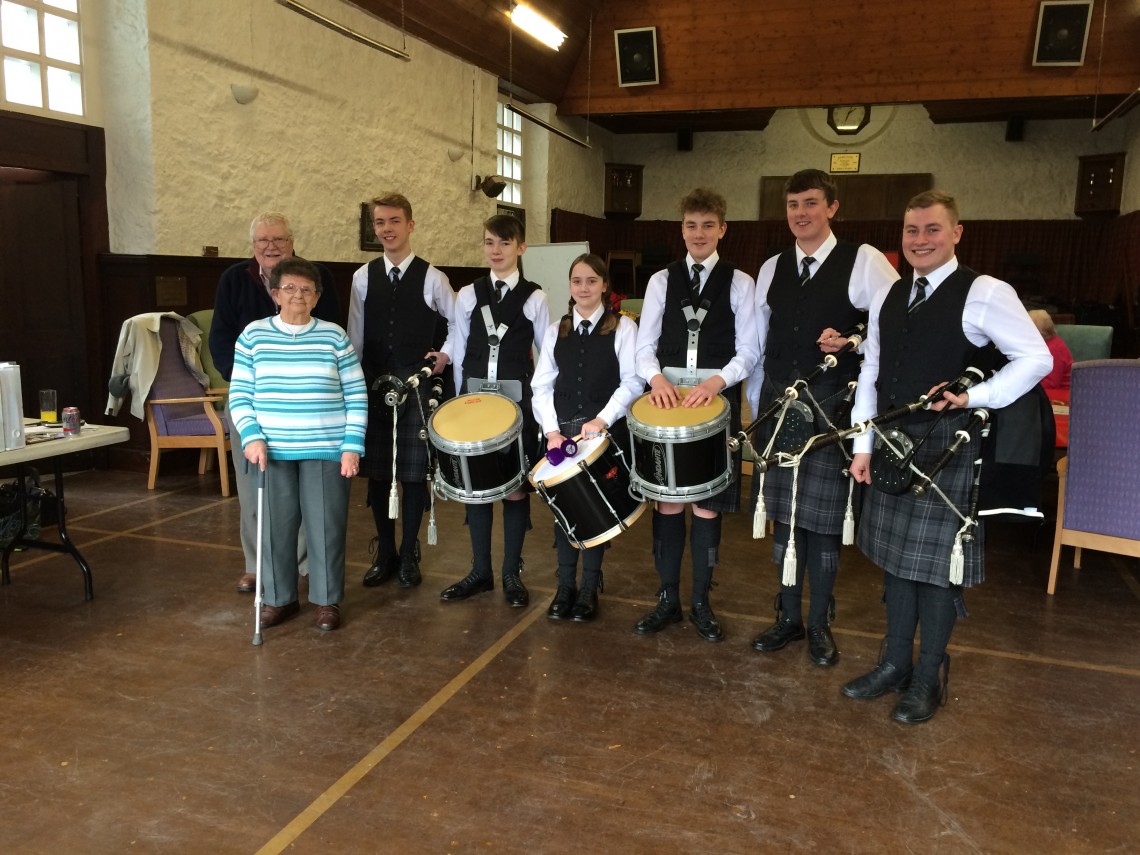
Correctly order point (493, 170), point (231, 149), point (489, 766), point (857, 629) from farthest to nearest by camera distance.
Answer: point (493, 170) < point (231, 149) < point (857, 629) < point (489, 766)

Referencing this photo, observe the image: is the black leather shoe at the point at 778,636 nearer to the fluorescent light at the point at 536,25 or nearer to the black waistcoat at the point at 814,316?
the black waistcoat at the point at 814,316

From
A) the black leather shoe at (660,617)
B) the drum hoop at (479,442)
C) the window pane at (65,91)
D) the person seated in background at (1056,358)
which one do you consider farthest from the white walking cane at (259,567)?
the person seated in background at (1056,358)

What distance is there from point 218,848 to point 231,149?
5.46 meters

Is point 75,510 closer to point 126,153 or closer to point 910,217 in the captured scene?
point 126,153

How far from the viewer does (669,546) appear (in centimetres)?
311

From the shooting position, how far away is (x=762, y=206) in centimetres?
1406

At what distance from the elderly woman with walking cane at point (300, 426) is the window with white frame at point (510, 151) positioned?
317 inches

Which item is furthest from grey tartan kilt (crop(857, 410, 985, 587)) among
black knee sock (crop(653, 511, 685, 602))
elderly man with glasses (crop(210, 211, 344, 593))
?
elderly man with glasses (crop(210, 211, 344, 593))

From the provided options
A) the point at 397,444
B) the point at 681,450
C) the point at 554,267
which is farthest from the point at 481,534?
the point at 554,267

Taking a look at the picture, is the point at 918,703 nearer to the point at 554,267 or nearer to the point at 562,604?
the point at 562,604

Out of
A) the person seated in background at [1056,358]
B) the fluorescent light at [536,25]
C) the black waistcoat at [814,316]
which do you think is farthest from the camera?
the fluorescent light at [536,25]

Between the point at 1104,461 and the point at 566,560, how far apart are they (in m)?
2.13

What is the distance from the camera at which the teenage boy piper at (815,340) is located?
2.75m

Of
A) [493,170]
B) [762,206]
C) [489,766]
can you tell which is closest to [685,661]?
[489,766]
